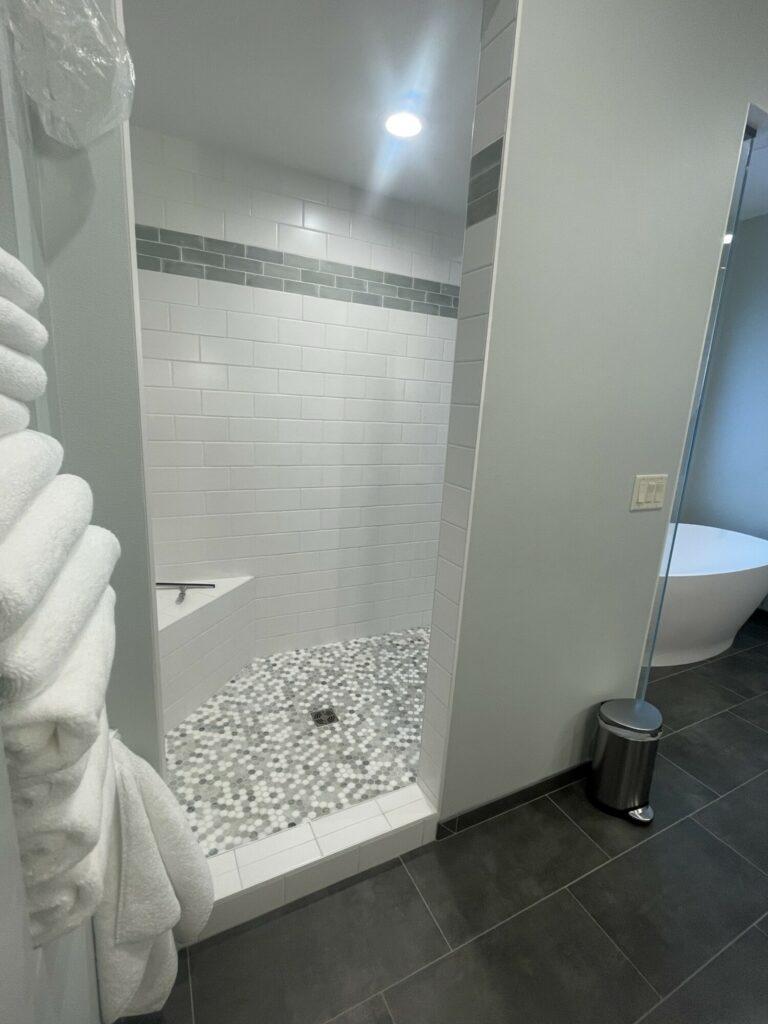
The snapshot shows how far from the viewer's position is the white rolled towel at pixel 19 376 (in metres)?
0.43

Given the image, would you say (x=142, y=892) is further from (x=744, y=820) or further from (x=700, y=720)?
(x=700, y=720)

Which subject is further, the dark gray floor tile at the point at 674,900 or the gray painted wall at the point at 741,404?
the gray painted wall at the point at 741,404

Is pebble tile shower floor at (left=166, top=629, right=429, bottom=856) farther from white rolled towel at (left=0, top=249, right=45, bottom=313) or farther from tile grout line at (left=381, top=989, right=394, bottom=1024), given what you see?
white rolled towel at (left=0, top=249, right=45, bottom=313)

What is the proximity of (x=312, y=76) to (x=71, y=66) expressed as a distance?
1.10m

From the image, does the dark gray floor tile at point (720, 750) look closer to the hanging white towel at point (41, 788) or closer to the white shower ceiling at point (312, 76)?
the hanging white towel at point (41, 788)

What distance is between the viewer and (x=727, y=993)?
1123mm

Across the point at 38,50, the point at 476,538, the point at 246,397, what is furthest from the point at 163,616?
the point at 38,50

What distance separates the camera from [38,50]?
2.16 feet

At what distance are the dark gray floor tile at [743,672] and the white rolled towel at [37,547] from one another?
300 cm

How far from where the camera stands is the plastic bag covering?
65 cm

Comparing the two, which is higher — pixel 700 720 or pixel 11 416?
pixel 11 416

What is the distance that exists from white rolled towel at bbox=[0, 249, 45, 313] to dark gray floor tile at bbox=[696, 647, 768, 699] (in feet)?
10.2

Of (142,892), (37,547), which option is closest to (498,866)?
(142,892)

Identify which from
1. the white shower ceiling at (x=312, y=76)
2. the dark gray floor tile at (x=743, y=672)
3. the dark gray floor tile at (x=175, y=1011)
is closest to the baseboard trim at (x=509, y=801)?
the dark gray floor tile at (x=175, y=1011)
